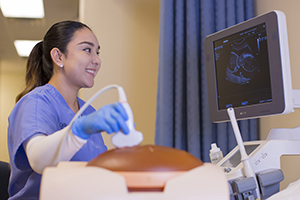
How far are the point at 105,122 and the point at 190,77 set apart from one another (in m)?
1.26

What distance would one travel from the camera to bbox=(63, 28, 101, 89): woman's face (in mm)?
1424

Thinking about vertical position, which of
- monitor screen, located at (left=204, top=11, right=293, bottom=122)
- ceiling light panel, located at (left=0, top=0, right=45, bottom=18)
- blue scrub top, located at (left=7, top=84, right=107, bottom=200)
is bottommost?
blue scrub top, located at (left=7, top=84, right=107, bottom=200)

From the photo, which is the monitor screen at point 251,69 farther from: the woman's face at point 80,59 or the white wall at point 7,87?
the white wall at point 7,87

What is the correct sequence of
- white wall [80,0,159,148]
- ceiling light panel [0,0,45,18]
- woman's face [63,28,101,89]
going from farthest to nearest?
ceiling light panel [0,0,45,18] < white wall [80,0,159,148] < woman's face [63,28,101,89]

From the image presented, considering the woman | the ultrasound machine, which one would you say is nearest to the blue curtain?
the ultrasound machine

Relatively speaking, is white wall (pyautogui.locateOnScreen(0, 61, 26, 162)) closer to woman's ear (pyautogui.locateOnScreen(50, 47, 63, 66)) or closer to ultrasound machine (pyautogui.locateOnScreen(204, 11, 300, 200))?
woman's ear (pyautogui.locateOnScreen(50, 47, 63, 66))

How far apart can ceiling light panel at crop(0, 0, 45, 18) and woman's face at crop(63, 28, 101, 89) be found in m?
1.84

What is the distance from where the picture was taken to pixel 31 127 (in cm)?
96

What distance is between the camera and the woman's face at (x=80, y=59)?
1.42m

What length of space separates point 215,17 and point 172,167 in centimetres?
160

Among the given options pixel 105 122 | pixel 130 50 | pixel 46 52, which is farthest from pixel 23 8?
pixel 105 122

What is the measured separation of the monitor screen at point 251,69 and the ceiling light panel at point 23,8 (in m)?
2.17

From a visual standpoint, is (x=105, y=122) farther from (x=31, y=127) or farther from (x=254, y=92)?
(x=254, y=92)

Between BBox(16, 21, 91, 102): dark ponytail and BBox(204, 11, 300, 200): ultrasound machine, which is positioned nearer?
BBox(204, 11, 300, 200): ultrasound machine
